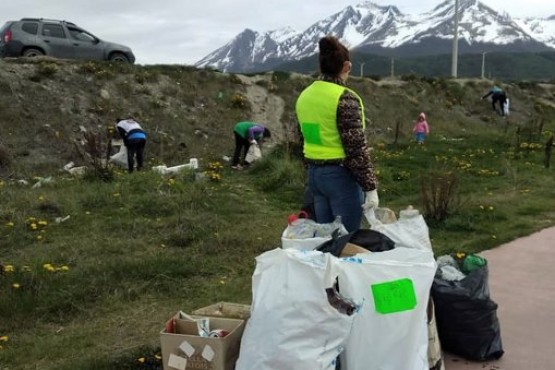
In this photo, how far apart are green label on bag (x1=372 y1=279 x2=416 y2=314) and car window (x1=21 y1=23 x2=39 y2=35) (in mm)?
17431

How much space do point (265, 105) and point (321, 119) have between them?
633 inches

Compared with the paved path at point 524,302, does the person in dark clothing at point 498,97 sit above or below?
above

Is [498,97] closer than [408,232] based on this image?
No

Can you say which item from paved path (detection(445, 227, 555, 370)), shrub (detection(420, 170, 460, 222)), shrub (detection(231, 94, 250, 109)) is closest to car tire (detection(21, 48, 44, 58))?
shrub (detection(231, 94, 250, 109))

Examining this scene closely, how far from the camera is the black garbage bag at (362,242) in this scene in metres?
3.46

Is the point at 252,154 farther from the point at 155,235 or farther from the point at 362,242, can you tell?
the point at 362,242

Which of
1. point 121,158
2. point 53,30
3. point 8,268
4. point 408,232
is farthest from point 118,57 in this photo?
point 408,232

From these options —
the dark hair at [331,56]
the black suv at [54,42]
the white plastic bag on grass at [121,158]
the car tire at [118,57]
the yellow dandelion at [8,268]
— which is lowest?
the yellow dandelion at [8,268]

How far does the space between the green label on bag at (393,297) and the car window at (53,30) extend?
17.7 m

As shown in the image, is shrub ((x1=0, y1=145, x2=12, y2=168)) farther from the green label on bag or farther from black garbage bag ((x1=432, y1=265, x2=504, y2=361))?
the green label on bag

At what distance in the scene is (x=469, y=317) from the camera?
372 centimetres

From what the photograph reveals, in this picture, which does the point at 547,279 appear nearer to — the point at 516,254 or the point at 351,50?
the point at 516,254

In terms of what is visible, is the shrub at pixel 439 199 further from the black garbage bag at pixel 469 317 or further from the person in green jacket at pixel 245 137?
the person in green jacket at pixel 245 137

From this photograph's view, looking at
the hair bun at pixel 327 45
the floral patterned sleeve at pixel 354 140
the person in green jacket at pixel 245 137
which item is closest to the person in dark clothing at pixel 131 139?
the person in green jacket at pixel 245 137
